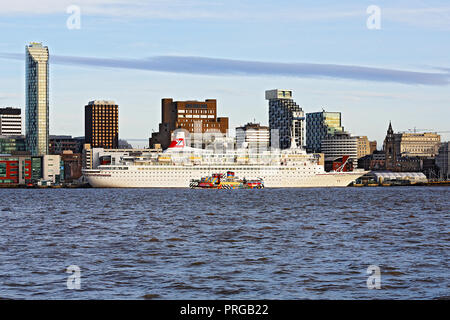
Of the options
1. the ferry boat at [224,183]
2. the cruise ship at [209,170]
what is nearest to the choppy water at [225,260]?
the ferry boat at [224,183]

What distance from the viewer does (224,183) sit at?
534 feet

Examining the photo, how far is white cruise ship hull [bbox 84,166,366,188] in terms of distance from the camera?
163500 millimetres

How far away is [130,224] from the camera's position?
45156 mm

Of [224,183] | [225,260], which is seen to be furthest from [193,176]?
[225,260]

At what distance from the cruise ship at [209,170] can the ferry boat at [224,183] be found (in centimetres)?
290

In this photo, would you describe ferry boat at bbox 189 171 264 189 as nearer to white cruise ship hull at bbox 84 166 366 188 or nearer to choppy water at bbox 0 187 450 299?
white cruise ship hull at bbox 84 166 366 188

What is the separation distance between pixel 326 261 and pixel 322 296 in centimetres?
706

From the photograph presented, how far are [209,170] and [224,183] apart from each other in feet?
25.4

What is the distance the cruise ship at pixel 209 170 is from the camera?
6447 inches

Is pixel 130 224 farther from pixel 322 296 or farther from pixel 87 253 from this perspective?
pixel 322 296

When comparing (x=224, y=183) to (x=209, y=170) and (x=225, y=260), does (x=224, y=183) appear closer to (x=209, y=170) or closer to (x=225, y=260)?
(x=209, y=170)

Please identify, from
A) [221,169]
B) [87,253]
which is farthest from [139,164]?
[87,253]
